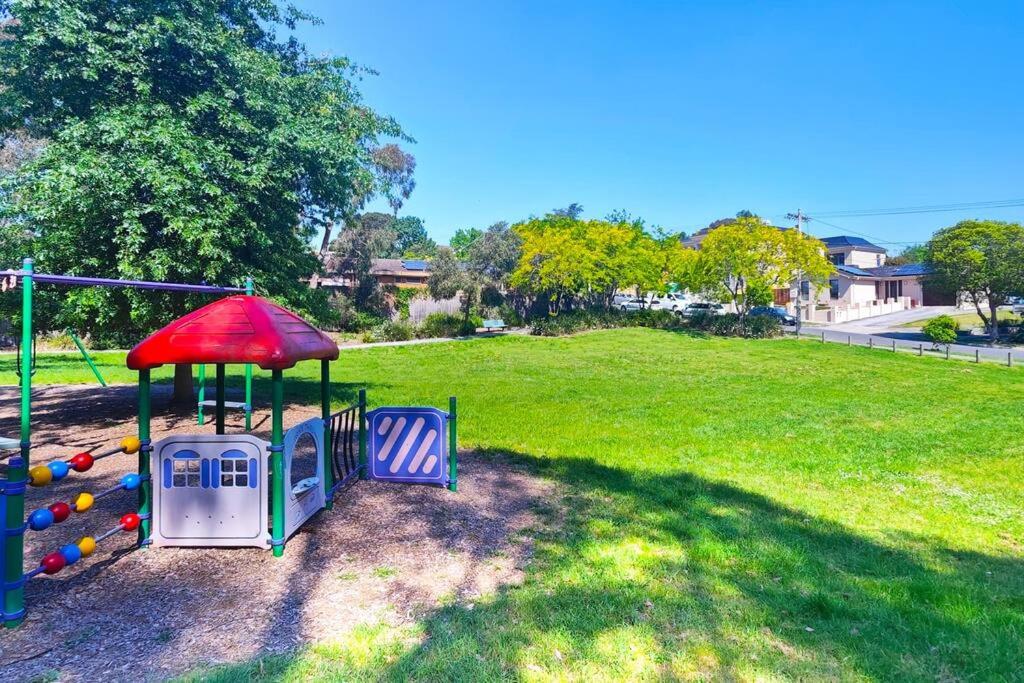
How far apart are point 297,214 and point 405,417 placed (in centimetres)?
582

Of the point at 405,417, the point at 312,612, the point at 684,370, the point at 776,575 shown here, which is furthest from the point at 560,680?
the point at 684,370

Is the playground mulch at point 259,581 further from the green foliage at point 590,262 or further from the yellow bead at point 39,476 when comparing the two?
the green foliage at point 590,262

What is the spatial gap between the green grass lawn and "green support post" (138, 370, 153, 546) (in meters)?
2.15

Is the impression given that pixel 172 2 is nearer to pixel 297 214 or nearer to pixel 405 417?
pixel 297 214

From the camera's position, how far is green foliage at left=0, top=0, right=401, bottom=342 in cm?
786

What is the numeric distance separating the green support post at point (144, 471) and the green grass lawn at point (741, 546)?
215cm

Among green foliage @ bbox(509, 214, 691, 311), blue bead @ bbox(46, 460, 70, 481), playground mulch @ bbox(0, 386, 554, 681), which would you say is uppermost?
green foliage @ bbox(509, 214, 691, 311)

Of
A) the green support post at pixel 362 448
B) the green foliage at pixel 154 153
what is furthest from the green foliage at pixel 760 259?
the green support post at pixel 362 448

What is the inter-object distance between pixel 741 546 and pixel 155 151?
8657mm

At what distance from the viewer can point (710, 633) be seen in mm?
3592

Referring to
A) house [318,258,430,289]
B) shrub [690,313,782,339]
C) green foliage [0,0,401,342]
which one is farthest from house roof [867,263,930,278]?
green foliage [0,0,401,342]

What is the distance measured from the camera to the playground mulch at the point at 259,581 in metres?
3.40

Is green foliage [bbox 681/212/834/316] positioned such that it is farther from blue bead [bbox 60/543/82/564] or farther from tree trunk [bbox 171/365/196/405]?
blue bead [bbox 60/543/82/564]

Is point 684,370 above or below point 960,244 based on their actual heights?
below
